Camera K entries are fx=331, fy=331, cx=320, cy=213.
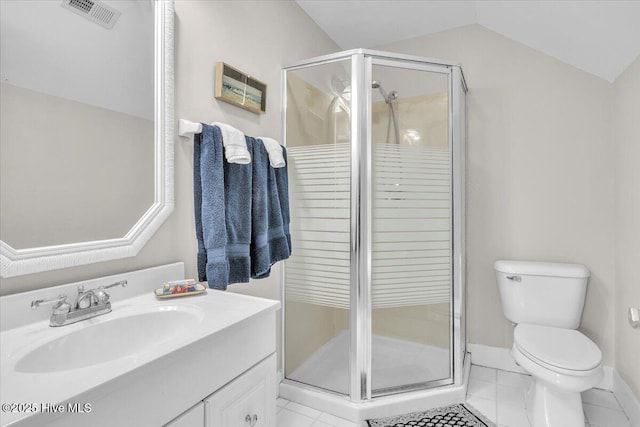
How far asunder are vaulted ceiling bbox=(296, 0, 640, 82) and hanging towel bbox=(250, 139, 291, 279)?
4.06ft

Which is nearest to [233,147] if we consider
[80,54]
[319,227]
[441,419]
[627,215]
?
[80,54]

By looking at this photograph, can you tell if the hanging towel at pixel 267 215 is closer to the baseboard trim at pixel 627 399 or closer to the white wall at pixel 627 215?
the white wall at pixel 627 215

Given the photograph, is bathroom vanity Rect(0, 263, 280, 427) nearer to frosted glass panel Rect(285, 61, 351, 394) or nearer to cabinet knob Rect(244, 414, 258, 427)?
cabinet knob Rect(244, 414, 258, 427)

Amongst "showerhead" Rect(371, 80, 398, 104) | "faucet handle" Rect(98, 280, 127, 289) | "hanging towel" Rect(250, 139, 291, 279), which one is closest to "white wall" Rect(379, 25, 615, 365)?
"showerhead" Rect(371, 80, 398, 104)

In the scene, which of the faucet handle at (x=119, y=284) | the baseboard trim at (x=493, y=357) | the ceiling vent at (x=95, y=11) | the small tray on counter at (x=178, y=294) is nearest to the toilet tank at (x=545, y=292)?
the baseboard trim at (x=493, y=357)

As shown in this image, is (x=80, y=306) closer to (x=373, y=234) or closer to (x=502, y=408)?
(x=373, y=234)

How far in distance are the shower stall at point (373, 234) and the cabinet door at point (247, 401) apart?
2.37ft

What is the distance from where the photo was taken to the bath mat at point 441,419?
167cm

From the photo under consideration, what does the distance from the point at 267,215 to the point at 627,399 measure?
2140mm

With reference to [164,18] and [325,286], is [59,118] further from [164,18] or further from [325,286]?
[325,286]

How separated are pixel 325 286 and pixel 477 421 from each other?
1023mm

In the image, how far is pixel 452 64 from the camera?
6.29ft

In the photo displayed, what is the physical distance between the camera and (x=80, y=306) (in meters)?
0.97

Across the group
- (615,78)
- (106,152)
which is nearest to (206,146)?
(106,152)
